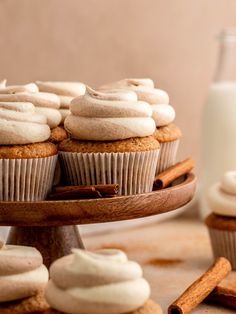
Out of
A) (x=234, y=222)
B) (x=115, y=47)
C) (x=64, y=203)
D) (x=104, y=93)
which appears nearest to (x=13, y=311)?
(x=64, y=203)

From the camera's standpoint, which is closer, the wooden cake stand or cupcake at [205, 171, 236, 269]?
the wooden cake stand

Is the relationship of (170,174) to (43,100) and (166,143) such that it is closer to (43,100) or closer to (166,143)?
(166,143)

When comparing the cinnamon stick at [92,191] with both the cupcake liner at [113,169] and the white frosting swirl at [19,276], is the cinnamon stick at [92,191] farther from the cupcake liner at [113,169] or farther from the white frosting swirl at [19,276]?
the white frosting swirl at [19,276]

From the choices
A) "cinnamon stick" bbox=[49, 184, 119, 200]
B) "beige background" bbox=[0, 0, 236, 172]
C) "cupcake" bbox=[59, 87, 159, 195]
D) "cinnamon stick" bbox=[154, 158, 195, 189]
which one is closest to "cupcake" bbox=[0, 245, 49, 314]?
"cinnamon stick" bbox=[49, 184, 119, 200]

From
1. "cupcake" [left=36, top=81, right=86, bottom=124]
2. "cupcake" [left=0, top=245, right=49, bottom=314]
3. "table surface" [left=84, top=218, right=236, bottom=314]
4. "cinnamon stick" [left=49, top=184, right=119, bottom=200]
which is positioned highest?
"cupcake" [left=36, top=81, right=86, bottom=124]

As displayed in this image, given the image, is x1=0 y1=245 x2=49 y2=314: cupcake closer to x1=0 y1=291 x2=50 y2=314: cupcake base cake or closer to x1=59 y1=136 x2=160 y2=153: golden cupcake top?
x1=0 y1=291 x2=50 y2=314: cupcake base cake

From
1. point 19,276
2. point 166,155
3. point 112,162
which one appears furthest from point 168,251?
point 19,276
